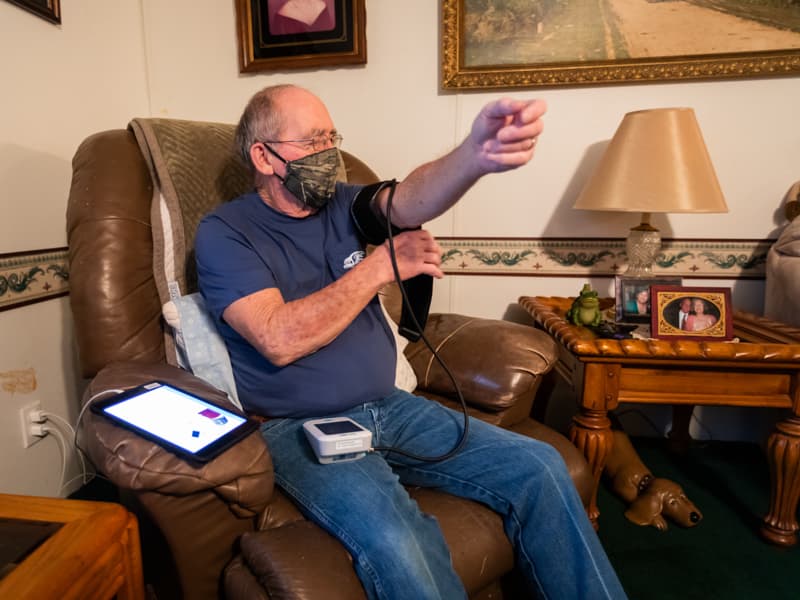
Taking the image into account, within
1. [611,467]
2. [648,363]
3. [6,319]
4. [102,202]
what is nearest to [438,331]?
[648,363]

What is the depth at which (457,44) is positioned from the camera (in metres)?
1.70

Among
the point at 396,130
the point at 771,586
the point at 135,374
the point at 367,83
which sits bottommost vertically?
the point at 771,586

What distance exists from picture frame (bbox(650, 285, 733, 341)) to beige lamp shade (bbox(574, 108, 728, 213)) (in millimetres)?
232

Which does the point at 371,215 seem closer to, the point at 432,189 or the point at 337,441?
the point at 432,189

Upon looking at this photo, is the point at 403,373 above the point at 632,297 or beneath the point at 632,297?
beneath

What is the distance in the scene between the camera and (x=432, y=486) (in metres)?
1.03

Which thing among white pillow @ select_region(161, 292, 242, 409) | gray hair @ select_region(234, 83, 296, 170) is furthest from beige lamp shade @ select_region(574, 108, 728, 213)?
white pillow @ select_region(161, 292, 242, 409)

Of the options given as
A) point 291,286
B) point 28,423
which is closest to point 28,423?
point 28,423

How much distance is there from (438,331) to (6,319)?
3.77 feet

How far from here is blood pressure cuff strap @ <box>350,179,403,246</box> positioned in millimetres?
1087

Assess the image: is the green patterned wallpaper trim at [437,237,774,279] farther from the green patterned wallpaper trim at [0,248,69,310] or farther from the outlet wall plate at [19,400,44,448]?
the outlet wall plate at [19,400,44,448]

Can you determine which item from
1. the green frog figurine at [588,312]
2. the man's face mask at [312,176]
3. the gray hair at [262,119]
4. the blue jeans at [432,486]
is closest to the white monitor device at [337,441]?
the blue jeans at [432,486]

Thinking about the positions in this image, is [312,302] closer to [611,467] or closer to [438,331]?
[438,331]

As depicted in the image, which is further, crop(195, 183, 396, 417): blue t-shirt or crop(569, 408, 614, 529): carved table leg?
crop(569, 408, 614, 529): carved table leg
